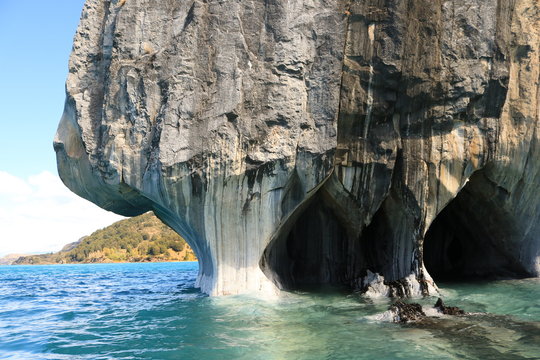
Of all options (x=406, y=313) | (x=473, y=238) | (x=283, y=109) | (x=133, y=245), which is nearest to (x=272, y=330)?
(x=406, y=313)

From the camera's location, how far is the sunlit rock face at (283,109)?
1217 cm

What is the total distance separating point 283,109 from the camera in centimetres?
1219

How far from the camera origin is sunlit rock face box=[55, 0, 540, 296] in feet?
39.9

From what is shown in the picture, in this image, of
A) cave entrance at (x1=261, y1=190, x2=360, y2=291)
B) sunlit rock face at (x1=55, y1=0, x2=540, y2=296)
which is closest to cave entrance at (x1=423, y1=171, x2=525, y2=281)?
sunlit rock face at (x1=55, y1=0, x2=540, y2=296)

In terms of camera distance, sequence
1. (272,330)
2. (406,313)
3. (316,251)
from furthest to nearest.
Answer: (316,251)
(406,313)
(272,330)

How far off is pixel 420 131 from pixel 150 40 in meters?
7.72

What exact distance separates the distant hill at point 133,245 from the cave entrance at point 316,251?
5478cm

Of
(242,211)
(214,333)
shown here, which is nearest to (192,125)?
(242,211)

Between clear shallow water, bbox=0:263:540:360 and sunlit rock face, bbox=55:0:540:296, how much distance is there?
1.41m

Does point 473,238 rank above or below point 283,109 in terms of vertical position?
below

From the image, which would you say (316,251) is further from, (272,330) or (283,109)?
(272,330)

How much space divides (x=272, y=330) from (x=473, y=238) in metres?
11.1

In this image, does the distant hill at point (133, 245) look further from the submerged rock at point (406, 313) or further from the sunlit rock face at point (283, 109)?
the submerged rock at point (406, 313)

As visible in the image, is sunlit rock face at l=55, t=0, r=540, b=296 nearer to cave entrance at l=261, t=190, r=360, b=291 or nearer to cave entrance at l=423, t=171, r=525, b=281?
cave entrance at l=261, t=190, r=360, b=291
